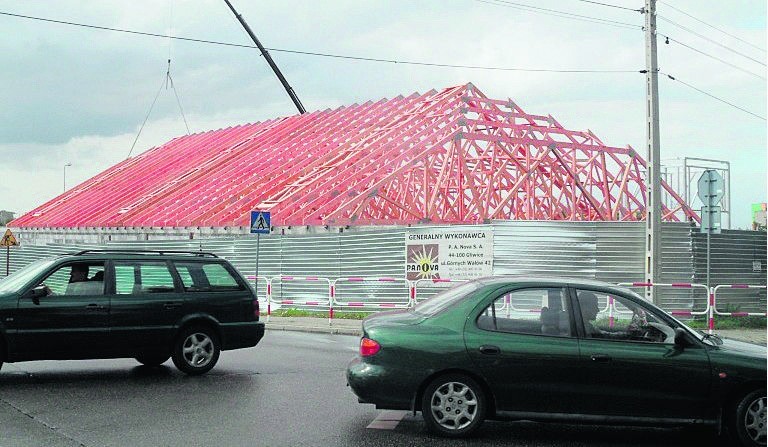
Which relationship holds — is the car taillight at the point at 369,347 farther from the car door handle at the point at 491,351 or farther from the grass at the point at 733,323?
the grass at the point at 733,323

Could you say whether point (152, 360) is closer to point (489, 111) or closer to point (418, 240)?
point (418, 240)

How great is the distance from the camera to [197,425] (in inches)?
323

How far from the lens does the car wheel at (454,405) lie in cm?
770

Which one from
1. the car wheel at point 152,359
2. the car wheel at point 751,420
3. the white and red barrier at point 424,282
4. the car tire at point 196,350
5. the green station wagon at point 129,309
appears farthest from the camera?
the white and red barrier at point 424,282

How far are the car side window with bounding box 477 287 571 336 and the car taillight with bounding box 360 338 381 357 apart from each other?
91cm

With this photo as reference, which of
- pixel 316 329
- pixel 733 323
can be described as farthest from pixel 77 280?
pixel 733 323

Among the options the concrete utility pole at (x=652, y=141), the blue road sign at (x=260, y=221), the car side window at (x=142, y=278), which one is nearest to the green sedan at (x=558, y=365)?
the car side window at (x=142, y=278)

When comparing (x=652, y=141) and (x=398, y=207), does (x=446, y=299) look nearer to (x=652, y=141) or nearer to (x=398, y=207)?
(x=652, y=141)

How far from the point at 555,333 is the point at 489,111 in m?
23.9

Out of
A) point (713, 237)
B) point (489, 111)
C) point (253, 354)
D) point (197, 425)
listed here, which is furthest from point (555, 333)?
point (489, 111)

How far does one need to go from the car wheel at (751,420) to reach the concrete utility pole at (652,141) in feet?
34.3

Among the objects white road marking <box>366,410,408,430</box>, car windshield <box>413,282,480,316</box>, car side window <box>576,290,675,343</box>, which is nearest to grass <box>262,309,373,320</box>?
white road marking <box>366,410,408,430</box>

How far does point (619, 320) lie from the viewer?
7852 millimetres

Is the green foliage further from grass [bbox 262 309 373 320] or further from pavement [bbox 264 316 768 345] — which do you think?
grass [bbox 262 309 373 320]
